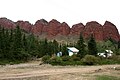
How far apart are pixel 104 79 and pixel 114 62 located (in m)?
47.8

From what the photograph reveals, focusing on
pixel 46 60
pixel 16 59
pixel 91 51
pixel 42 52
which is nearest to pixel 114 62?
pixel 91 51

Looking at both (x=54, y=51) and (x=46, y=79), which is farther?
(x=54, y=51)

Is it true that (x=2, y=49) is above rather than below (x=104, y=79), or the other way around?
above

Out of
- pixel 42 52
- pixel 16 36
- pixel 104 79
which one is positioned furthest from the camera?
pixel 42 52

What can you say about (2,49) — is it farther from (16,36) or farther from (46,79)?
(46,79)

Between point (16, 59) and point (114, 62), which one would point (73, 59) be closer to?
point (114, 62)

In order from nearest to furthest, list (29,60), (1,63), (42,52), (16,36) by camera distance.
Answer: (1,63), (16,36), (29,60), (42,52)

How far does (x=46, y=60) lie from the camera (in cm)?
8738

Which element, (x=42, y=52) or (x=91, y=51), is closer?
(x=91, y=51)

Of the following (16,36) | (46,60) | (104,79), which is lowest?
(104,79)

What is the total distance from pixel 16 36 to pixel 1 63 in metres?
17.3

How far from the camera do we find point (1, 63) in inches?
3280

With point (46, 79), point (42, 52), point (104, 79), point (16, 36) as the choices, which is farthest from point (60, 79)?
point (42, 52)

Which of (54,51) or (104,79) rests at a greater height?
(54,51)
